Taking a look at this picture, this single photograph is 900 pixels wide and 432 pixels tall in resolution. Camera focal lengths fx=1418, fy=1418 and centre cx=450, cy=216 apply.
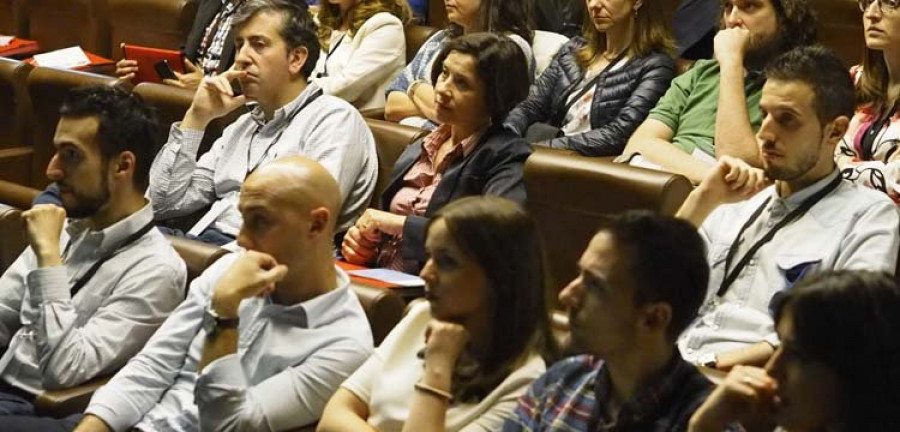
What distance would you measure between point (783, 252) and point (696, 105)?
0.71 meters

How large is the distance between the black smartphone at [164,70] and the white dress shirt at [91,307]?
115cm

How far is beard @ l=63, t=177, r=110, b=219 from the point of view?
6.46 feet

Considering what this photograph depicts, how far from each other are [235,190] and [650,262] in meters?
1.30

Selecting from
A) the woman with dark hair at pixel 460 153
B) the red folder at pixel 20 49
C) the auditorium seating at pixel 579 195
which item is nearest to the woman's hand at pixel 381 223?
the woman with dark hair at pixel 460 153

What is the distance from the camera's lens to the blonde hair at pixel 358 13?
3.17 meters

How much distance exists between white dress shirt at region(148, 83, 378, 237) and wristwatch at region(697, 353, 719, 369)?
817 mm

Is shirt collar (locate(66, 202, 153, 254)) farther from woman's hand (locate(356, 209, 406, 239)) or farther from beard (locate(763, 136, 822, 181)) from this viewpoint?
beard (locate(763, 136, 822, 181))

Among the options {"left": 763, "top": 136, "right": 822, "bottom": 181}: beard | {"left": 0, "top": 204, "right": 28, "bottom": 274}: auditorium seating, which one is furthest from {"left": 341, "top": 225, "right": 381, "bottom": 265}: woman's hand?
{"left": 763, "top": 136, "right": 822, "bottom": 181}: beard

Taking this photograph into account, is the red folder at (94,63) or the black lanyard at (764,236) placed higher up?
the black lanyard at (764,236)

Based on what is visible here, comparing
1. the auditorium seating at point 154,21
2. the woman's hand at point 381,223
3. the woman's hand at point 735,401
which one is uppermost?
→ the woman's hand at point 735,401

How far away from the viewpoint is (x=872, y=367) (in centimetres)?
116

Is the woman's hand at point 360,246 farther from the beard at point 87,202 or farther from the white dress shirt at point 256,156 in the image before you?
the beard at point 87,202

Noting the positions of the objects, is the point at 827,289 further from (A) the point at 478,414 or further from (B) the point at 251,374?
(B) the point at 251,374

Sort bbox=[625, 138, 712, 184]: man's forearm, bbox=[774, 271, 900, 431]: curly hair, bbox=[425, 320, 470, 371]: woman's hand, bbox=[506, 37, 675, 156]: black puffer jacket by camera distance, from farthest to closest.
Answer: bbox=[506, 37, 675, 156]: black puffer jacket → bbox=[625, 138, 712, 184]: man's forearm → bbox=[425, 320, 470, 371]: woman's hand → bbox=[774, 271, 900, 431]: curly hair
